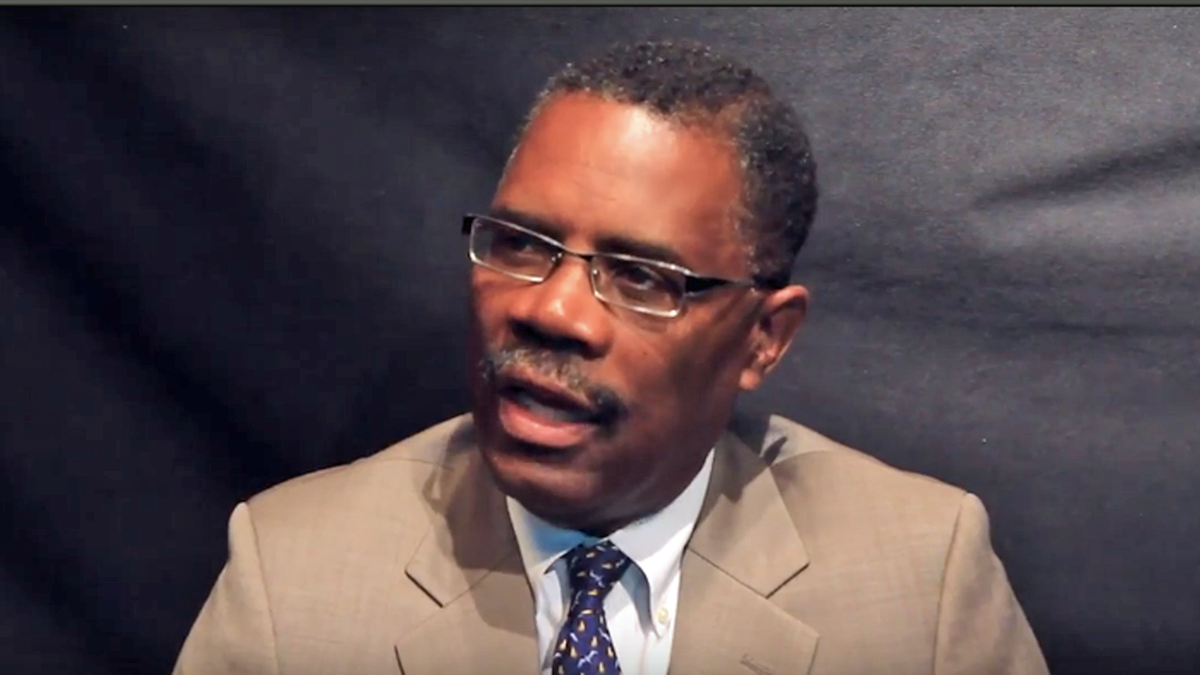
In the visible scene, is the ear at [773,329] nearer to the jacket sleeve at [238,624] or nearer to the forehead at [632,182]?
the forehead at [632,182]

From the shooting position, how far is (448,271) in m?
1.53

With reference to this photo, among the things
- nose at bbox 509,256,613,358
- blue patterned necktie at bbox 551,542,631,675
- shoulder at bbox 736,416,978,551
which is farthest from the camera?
shoulder at bbox 736,416,978,551

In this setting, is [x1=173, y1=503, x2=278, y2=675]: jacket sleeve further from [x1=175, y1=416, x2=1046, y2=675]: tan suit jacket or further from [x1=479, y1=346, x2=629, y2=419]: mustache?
[x1=479, y1=346, x2=629, y2=419]: mustache

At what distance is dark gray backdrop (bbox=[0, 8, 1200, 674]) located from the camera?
1474mm

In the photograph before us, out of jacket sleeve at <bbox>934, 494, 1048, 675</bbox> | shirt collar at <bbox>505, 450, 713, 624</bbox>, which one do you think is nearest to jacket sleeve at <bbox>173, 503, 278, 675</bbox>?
shirt collar at <bbox>505, 450, 713, 624</bbox>

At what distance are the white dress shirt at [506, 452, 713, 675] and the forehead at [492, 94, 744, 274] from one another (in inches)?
10.3

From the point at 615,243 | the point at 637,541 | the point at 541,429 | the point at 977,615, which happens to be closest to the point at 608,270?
the point at 615,243

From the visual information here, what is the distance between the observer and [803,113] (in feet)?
4.89

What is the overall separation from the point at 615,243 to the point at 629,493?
210 mm

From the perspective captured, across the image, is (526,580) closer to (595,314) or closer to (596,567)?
(596,567)

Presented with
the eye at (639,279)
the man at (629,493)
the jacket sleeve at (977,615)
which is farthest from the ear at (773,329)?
the jacket sleeve at (977,615)

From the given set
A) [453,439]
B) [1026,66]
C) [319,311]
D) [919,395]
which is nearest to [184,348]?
[319,311]

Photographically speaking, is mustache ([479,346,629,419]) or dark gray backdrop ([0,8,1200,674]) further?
dark gray backdrop ([0,8,1200,674])

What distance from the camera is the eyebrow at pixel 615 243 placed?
1.16 metres
